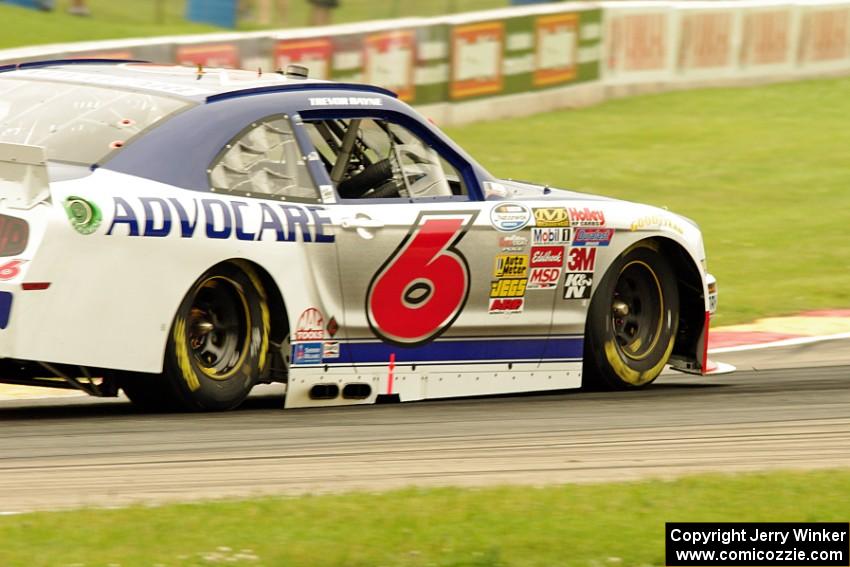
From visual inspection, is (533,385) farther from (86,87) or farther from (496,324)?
(86,87)

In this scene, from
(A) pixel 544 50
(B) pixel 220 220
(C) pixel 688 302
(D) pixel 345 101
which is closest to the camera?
(B) pixel 220 220

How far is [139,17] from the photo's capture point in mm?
23719

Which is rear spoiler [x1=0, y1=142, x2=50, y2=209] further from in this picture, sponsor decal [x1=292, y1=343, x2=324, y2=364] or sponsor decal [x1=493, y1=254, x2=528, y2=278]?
sponsor decal [x1=493, y1=254, x2=528, y2=278]

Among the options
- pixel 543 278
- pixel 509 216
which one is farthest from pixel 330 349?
pixel 543 278

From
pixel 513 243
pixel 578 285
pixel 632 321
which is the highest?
pixel 513 243

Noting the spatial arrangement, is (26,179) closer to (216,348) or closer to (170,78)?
(216,348)

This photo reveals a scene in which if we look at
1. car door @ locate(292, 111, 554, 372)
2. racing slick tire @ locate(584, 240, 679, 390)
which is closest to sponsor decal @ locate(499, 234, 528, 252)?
car door @ locate(292, 111, 554, 372)

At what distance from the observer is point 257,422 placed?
7.67 metres

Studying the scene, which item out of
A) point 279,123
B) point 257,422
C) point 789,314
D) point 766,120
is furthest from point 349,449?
point 766,120

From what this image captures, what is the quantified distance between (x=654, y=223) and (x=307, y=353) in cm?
244

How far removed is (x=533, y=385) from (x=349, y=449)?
2.19m

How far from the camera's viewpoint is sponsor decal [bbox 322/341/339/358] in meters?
8.13

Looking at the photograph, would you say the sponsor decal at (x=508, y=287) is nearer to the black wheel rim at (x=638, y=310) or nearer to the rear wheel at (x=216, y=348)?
the black wheel rim at (x=638, y=310)

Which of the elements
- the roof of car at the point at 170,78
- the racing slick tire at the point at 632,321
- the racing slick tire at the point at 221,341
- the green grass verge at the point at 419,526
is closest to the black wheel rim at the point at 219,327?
the racing slick tire at the point at 221,341
